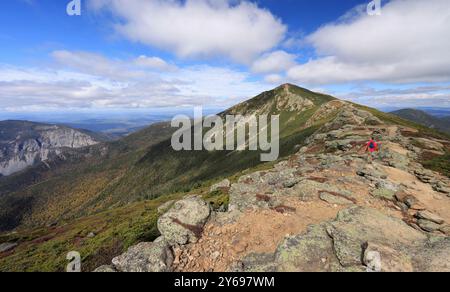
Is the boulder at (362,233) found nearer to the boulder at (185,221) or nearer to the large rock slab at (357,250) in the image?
the large rock slab at (357,250)

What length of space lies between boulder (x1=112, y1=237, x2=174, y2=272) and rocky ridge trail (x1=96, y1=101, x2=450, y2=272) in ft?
0.19

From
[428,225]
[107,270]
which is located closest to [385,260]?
[428,225]

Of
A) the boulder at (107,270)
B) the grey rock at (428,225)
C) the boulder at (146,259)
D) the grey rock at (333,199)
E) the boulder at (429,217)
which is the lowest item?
the boulder at (107,270)

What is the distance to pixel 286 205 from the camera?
22016 mm

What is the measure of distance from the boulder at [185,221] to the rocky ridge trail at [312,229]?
73 mm

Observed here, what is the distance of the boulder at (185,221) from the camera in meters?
17.6

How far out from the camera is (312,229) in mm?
16953

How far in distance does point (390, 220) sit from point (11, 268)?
159ft

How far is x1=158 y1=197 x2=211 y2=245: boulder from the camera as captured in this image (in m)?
17.6

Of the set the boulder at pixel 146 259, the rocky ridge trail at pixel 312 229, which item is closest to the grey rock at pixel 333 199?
the rocky ridge trail at pixel 312 229
